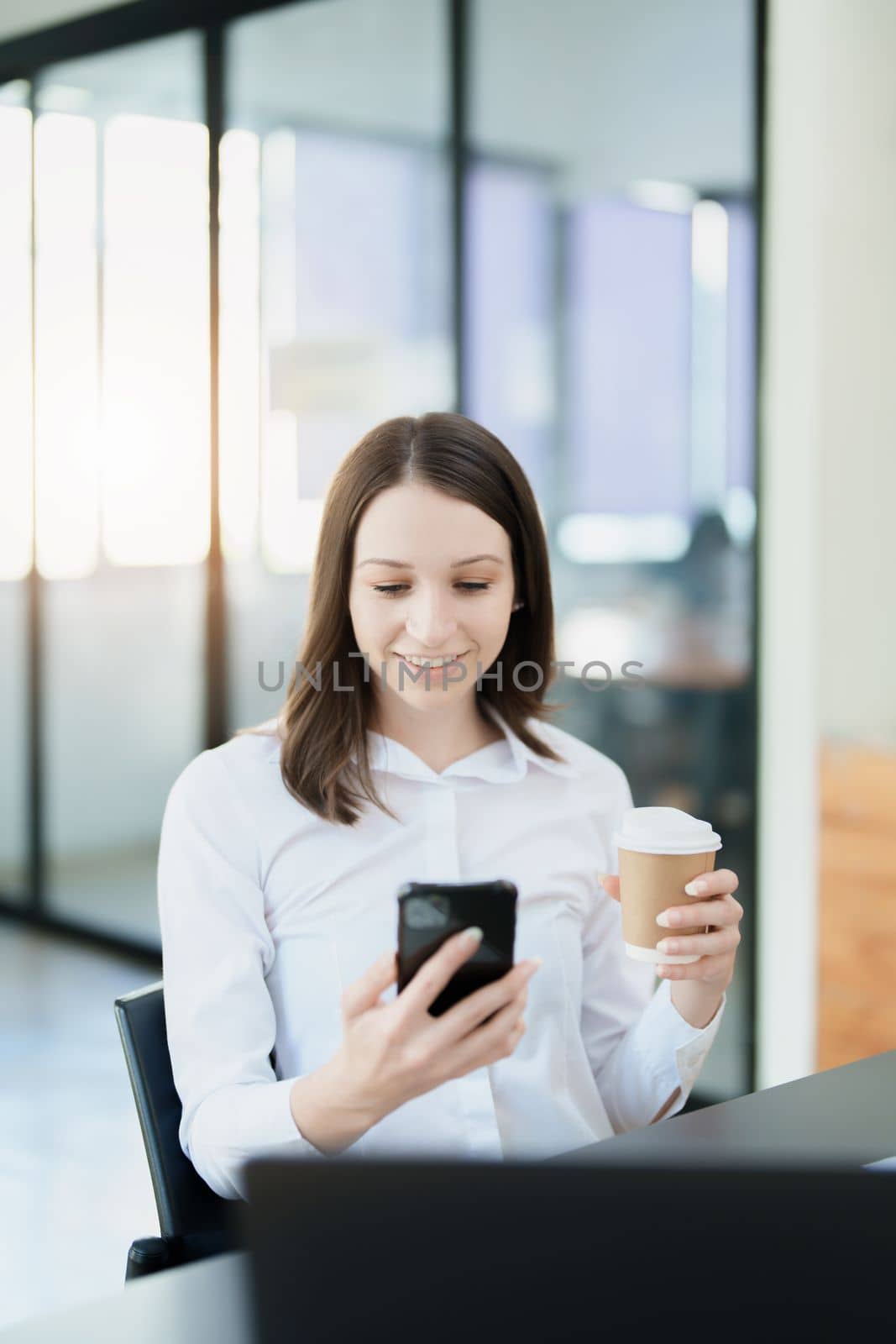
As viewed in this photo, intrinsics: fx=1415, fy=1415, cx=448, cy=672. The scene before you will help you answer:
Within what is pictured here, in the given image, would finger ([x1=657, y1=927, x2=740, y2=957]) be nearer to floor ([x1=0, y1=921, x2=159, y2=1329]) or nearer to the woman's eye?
the woman's eye

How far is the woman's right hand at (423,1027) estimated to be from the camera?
95cm

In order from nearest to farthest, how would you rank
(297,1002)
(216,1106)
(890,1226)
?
(890,1226), (216,1106), (297,1002)

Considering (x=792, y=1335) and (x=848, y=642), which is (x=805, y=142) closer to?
(x=848, y=642)

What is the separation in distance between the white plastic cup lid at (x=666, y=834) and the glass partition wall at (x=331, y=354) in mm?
1828

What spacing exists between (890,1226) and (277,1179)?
0.26 m

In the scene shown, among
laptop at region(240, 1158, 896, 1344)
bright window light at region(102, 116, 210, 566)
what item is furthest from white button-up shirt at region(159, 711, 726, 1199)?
bright window light at region(102, 116, 210, 566)

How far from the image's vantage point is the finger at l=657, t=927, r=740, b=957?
115 cm

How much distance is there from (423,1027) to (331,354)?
3126 millimetres

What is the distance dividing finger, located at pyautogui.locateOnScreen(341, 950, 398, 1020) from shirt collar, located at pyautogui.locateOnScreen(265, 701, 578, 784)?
1.52 feet

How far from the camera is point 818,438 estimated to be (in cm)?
278

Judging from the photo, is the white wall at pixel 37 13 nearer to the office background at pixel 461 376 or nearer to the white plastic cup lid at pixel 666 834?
the office background at pixel 461 376

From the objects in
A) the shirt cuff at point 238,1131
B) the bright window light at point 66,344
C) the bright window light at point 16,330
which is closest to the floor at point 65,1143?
the shirt cuff at point 238,1131

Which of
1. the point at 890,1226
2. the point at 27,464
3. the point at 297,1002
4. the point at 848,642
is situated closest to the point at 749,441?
the point at 848,642

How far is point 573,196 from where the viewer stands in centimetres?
315
